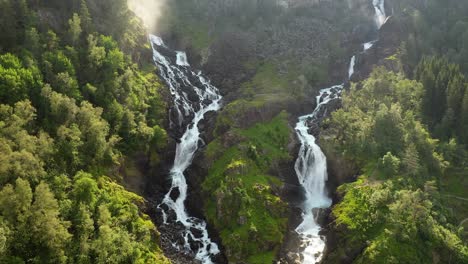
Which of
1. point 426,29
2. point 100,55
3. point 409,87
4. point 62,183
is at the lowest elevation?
point 62,183

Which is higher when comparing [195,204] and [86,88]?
[86,88]

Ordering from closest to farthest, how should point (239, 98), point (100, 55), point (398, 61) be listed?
point (100, 55) → point (239, 98) → point (398, 61)

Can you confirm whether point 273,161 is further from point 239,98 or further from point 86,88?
point 86,88

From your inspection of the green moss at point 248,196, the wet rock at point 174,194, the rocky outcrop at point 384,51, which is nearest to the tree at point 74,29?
the green moss at point 248,196

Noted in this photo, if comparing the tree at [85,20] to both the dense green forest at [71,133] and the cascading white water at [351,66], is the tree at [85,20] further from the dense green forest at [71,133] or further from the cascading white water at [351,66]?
the cascading white water at [351,66]

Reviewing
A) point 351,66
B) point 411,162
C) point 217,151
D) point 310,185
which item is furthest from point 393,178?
point 351,66

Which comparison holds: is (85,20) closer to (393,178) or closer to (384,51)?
(393,178)

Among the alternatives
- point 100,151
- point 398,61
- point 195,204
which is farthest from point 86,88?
point 398,61

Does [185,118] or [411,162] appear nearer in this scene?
[411,162]
